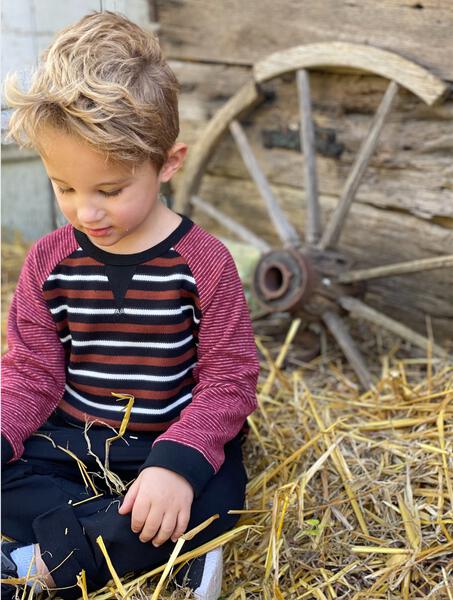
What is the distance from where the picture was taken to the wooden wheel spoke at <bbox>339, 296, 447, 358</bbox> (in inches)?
97.7

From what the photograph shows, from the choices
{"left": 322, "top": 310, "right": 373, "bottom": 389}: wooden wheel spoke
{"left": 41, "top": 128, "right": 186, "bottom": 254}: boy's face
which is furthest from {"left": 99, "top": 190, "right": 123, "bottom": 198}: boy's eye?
{"left": 322, "top": 310, "right": 373, "bottom": 389}: wooden wheel spoke

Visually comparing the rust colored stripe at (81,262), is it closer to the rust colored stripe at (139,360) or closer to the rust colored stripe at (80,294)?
the rust colored stripe at (80,294)

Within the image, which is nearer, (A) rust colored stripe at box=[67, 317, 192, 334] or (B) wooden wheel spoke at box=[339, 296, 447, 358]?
(A) rust colored stripe at box=[67, 317, 192, 334]

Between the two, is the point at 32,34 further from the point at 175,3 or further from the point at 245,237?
the point at 245,237

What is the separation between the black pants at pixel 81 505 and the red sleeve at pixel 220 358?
10 centimetres

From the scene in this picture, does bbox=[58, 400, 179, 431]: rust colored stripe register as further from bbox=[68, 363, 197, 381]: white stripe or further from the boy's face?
the boy's face

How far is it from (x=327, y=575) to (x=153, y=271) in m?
0.67

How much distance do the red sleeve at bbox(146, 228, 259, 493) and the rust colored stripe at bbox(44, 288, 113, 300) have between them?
0.60 feet

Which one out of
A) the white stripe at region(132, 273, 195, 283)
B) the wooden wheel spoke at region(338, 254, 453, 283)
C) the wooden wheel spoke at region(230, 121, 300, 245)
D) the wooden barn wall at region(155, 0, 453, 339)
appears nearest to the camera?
the white stripe at region(132, 273, 195, 283)

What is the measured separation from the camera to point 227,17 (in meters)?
2.97

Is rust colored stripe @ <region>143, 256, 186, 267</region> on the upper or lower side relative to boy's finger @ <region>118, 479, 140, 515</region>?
upper

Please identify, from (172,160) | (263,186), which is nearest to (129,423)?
(172,160)

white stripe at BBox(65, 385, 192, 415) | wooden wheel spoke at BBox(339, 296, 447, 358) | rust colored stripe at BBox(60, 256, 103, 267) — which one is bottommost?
wooden wheel spoke at BBox(339, 296, 447, 358)

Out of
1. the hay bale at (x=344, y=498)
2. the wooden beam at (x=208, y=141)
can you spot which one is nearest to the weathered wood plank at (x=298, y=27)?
the wooden beam at (x=208, y=141)
